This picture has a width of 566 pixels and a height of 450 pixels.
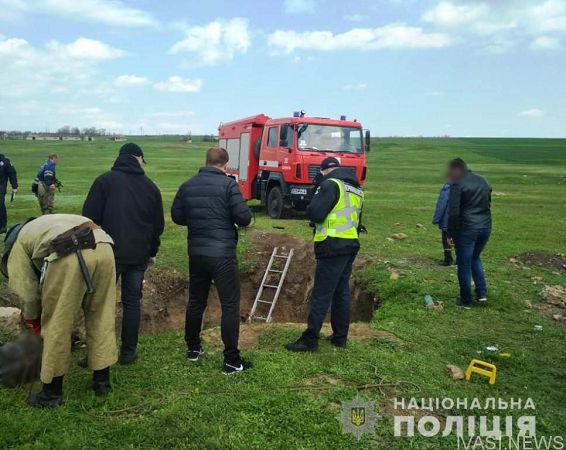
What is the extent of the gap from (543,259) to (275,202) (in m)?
7.08

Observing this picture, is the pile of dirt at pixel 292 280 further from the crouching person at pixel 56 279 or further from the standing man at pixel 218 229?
the crouching person at pixel 56 279

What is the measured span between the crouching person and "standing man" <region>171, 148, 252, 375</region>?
0.88 m

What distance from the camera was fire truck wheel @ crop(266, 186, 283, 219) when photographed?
13.9 metres

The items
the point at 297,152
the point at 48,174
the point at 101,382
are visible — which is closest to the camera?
the point at 101,382

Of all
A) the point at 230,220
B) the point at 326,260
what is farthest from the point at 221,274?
the point at 326,260

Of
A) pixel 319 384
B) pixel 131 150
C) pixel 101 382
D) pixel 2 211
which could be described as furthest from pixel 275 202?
pixel 101 382

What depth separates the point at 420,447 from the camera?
3.64 m

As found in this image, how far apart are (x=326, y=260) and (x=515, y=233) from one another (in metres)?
9.59

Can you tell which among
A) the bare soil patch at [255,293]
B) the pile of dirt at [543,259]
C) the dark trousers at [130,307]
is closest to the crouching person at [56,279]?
the dark trousers at [130,307]

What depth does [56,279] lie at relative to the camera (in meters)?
3.69

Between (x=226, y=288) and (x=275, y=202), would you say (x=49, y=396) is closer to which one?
(x=226, y=288)

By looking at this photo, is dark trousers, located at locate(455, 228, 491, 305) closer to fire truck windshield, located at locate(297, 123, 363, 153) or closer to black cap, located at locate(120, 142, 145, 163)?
black cap, located at locate(120, 142, 145, 163)

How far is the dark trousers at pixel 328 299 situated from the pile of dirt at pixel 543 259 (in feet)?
19.0

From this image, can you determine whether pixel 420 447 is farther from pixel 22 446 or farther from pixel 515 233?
pixel 515 233
